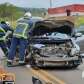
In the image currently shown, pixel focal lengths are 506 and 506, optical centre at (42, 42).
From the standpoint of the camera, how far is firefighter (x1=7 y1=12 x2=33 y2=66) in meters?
17.8

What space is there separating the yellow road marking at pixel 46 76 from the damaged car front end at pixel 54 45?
0.62 m

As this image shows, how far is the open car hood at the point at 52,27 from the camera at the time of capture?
18750 millimetres

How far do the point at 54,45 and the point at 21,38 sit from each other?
1223 millimetres

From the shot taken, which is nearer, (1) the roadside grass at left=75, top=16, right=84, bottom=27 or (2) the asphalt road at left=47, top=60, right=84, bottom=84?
(2) the asphalt road at left=47, top=60, right=84, bottom=84

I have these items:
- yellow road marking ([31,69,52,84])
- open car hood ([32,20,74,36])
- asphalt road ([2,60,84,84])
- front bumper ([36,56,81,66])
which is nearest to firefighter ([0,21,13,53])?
open car hood ([32,20,74,36])

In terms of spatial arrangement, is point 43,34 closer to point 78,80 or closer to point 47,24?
point 47,24

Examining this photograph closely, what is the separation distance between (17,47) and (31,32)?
824 millimetres

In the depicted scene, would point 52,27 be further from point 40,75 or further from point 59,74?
point 40,75

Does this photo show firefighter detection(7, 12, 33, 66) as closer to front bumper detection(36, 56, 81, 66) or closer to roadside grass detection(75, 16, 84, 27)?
front bumper detection(36, 56, 81, 66)

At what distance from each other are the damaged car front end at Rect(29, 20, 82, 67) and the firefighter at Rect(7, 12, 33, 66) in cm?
36

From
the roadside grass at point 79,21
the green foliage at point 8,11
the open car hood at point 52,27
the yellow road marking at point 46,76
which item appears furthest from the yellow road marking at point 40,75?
the green foliage at point 8,11

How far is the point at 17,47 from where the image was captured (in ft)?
61.2

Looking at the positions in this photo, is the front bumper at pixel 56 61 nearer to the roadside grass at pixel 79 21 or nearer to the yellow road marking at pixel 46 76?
the yellow road marking at pixel 46 76

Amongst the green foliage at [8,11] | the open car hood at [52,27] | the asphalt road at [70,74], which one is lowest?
the green foliage at [8,11]
